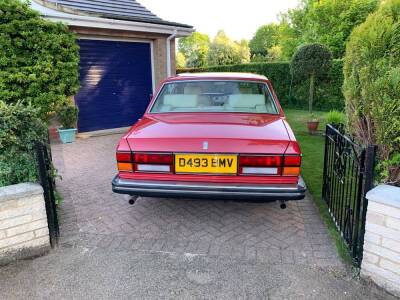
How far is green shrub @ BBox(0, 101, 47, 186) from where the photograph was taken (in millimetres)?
3036

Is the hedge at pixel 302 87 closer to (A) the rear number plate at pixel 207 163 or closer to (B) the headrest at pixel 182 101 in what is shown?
(B) the headrest at pixel 182 101

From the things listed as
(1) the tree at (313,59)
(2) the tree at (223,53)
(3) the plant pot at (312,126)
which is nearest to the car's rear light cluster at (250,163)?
(3) the plant pot at (312,126)

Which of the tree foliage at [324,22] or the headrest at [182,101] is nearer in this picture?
the headrest at [182,101]

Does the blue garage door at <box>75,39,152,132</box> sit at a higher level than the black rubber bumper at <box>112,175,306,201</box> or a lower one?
higher

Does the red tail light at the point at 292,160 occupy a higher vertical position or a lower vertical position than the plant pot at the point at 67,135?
higher

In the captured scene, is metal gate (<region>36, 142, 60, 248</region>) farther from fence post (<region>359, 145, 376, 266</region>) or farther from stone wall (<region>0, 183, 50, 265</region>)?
fence post (<region>359, 145, 376, 266</region>)

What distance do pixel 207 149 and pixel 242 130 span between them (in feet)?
1.49

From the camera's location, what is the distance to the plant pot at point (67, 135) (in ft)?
26.1

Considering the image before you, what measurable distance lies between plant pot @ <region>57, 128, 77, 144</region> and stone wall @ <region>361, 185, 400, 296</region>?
7237 mm

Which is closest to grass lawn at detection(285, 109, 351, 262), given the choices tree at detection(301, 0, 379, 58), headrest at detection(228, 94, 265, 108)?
headrest at detection(228, 94, 265, 108)

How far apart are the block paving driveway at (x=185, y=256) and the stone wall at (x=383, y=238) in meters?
0.12

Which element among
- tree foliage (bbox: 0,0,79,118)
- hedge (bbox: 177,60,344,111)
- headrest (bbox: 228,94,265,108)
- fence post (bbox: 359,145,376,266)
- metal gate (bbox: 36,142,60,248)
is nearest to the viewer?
fence post (bbox: 359,145,376,266)

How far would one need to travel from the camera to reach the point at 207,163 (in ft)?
9.92

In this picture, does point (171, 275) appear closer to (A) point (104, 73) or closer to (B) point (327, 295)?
(B) point (327, 295)
